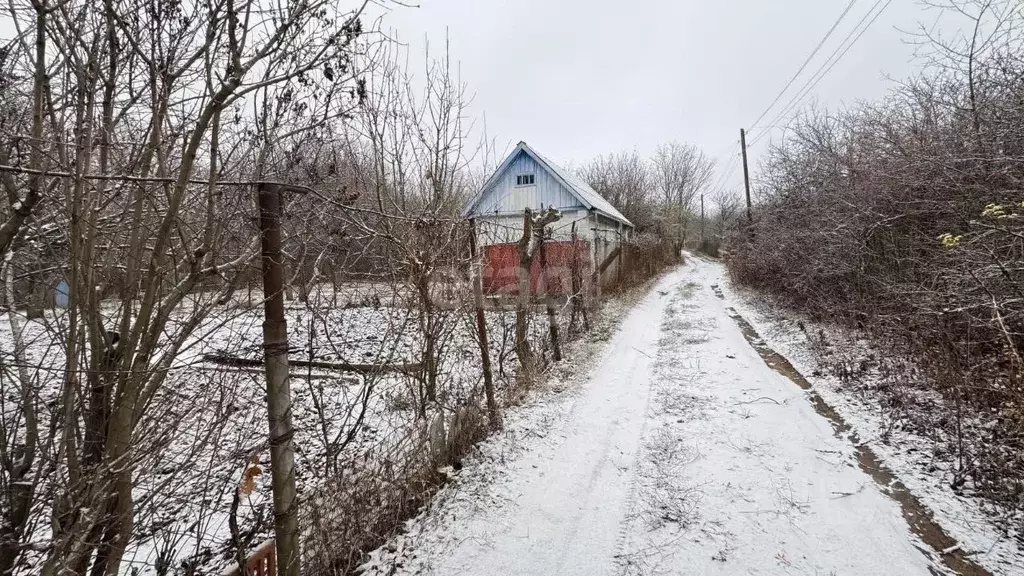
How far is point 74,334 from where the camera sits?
1428 mm

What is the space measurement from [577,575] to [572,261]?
232 inches

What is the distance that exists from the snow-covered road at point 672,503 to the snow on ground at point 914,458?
0.24m

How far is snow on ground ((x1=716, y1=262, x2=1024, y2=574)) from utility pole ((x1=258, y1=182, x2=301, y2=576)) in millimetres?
3688

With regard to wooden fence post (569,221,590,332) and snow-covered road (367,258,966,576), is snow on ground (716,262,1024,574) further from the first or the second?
wooden fence post (569,221,590,332)

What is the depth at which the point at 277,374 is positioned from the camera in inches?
70.2

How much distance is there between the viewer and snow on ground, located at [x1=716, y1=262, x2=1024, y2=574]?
2309 millimetres

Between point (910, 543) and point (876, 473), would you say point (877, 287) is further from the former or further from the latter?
point (910, 543)

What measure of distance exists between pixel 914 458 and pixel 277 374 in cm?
461

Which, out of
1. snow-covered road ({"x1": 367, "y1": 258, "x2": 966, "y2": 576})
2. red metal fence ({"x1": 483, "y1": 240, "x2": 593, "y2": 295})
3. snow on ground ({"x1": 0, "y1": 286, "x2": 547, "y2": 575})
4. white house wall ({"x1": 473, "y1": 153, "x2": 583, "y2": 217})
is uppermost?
white house wall ({"x1": 473, "y1": 153, "x2": 583, "y2": 217})

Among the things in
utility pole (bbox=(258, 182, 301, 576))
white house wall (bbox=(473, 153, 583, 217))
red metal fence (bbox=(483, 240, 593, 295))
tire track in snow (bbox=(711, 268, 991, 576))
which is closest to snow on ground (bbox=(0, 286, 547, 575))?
utility pole (bbox=(258, 182, 301, 576))

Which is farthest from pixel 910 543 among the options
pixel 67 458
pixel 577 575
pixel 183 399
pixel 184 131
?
pixel 184 131

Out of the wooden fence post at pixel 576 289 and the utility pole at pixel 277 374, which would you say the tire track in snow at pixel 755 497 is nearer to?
the utility pole at pixel 277 374

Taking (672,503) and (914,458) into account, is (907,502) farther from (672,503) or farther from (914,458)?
(672,503)

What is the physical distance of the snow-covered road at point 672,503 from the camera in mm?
2336
